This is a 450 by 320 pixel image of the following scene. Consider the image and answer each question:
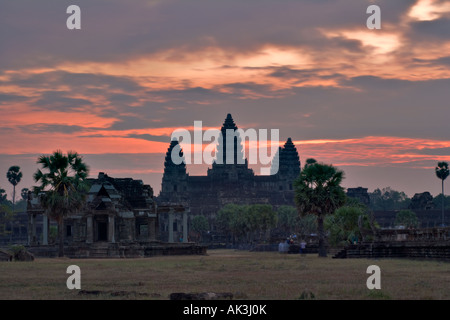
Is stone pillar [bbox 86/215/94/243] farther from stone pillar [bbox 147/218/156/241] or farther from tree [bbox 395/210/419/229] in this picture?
tree [bbox 395/210/419/229]

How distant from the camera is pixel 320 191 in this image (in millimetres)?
63406

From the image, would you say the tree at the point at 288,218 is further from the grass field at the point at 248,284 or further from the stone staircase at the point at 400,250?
the grass field at the point at 248,284

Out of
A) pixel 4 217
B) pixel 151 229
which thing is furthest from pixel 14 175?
pixel 151 229

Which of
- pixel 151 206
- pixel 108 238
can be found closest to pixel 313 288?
pixel 108 238

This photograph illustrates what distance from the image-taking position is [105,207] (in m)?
71.8

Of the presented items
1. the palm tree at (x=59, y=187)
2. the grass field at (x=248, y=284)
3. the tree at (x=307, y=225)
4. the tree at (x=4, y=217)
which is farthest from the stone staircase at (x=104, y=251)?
the tree at (x=307, y=225)

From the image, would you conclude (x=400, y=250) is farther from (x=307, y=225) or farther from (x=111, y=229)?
(x=307, y=225)

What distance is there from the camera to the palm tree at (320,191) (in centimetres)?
6319

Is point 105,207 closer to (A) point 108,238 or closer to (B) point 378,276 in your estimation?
(A) point 108,238

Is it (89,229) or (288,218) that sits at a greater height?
(288,218)

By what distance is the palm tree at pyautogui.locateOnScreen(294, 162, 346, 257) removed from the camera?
2488 inches

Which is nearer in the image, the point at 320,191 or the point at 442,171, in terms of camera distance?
the point at 320,191

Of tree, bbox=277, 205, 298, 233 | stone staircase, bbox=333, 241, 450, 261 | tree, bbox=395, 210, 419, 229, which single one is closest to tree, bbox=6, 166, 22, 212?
tree, bbox=277, 205, 298, 233
